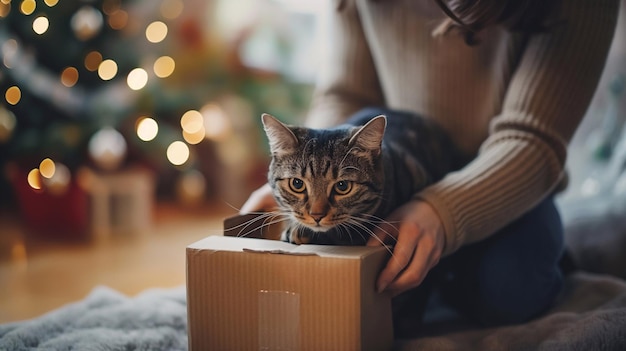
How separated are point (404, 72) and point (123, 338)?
84 cm

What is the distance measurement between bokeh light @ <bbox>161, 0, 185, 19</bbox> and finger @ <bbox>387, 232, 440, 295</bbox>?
196 cm

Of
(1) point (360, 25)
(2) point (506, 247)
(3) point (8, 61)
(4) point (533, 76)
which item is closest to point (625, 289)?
(2) point (506, 247)

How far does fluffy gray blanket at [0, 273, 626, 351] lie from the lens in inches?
45.5

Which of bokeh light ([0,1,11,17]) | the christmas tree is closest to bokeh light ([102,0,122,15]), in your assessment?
the christmas tree

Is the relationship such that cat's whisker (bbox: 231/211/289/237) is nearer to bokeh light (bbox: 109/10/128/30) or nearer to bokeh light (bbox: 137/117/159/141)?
bokeh light (bbox: 137/117/159/141)

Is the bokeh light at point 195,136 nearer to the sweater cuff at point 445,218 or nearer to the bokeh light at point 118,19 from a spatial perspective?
the bokeh light at point 118,19

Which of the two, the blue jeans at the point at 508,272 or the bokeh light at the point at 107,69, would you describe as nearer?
the blue jeans at the point at 508,272

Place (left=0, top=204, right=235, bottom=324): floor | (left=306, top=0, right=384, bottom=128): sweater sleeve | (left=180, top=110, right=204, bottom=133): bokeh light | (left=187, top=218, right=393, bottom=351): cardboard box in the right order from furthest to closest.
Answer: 1. (left=180, top=110, right=204, bottom=133): bokeh light
2. (left=0, top=204, right=235, bottom=324): floor
3. (left=306, top=0, right=384, bottom=128): sweater sleeve
4. (left=187, top=218, right=393, bottom=351): cardboard box

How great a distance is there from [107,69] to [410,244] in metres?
1.70

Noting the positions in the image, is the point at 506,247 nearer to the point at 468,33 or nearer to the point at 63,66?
the point at 468,33

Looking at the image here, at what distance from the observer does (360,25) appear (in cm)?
161

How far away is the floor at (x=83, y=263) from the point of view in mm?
1807

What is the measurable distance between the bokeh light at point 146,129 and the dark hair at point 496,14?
1.48 meters

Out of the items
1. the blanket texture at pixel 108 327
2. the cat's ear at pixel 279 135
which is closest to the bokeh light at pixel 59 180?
the blanket texture at pixel 108 327
